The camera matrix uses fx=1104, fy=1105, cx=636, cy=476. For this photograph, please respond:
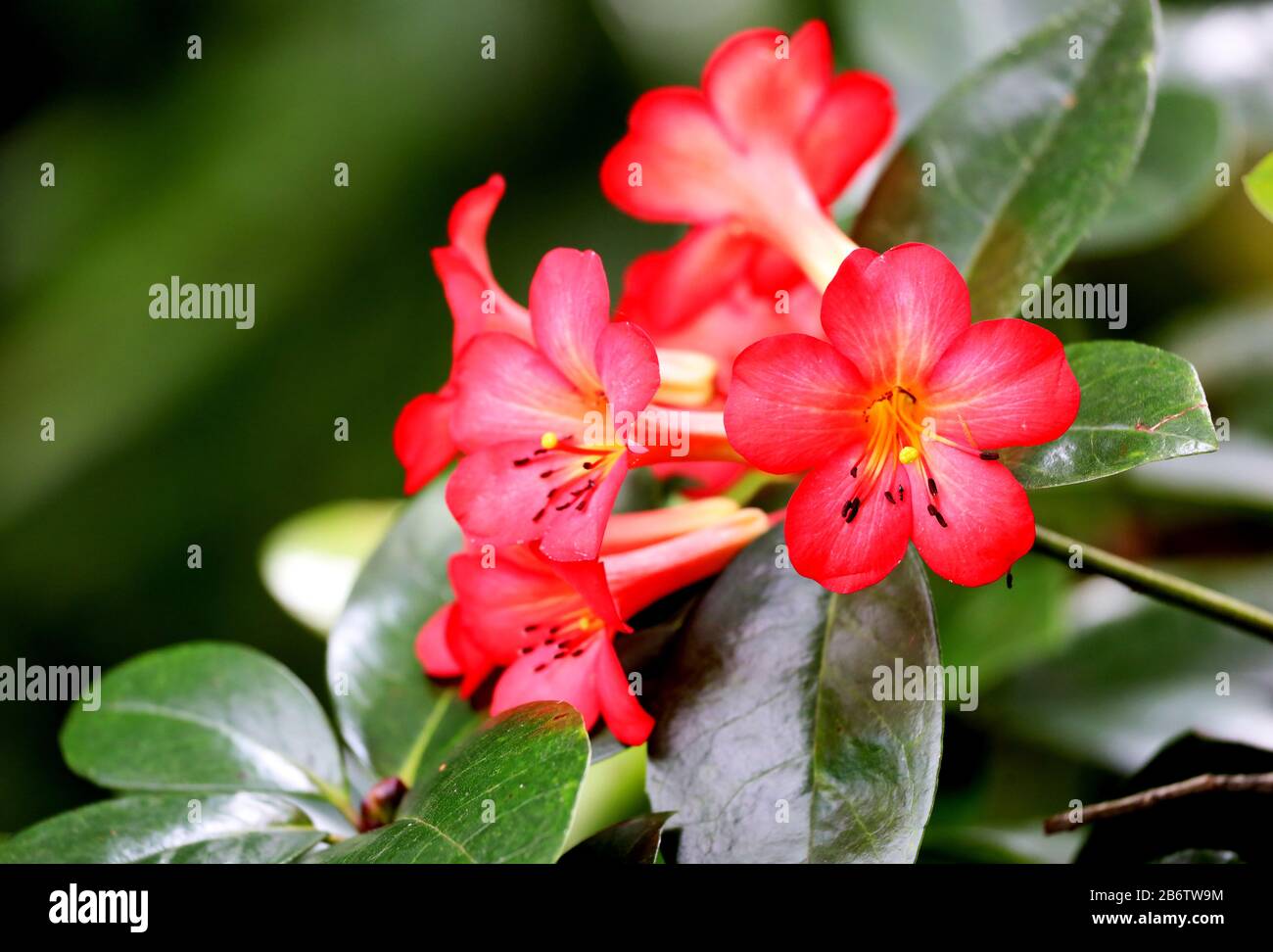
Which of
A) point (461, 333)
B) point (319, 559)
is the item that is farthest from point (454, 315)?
point (319, 559)

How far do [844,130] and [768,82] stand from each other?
0.20 ft

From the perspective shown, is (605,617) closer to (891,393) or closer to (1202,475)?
(891,393)

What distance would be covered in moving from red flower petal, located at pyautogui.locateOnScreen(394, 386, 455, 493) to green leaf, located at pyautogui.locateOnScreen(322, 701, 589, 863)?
16cm

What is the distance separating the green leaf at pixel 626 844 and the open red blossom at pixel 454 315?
23 centimetres

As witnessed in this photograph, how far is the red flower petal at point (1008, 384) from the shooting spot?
503 millimetres

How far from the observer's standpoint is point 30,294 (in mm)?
1651

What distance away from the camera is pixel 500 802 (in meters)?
0.49

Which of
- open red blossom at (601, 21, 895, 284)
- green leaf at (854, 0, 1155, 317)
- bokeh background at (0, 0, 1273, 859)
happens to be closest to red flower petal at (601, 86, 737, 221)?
open red blossom at (601, 21, 895, 284)

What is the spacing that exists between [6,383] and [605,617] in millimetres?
1406

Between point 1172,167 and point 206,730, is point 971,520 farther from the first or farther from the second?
point 1172,167

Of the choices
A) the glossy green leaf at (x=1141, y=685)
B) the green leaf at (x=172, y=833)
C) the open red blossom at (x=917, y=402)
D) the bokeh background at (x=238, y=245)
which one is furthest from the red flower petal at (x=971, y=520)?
the bokeh background at (x=238, y=245)

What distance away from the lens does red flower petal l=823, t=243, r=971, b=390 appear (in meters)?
0.51

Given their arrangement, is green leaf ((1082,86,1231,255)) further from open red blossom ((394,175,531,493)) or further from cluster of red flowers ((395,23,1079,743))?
open red blossom ((394,175,531,493))

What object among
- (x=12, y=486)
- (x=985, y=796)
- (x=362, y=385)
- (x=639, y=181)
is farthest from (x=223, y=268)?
(x=985, y=796)
